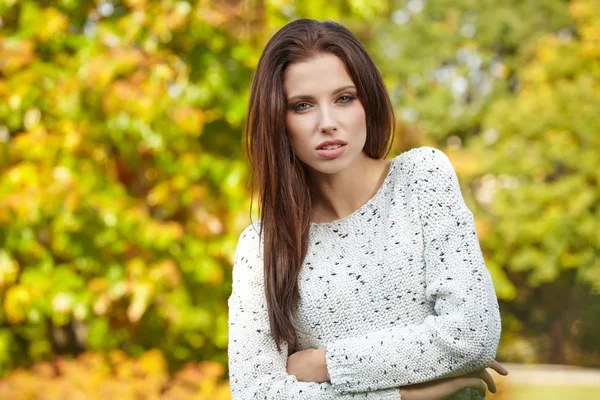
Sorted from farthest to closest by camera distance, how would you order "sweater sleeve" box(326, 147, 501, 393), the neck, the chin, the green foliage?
the green foliage
the neck
the chin
"sweater sleeve" box(326, 147, 501, 393)

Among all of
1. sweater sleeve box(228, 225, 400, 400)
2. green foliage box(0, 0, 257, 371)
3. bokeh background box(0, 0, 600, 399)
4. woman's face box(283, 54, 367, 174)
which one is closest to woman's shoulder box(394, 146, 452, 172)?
woman's face box(283, 54, 367, 174)

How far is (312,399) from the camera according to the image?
69.1 inches

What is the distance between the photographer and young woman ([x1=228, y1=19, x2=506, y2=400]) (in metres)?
1.69

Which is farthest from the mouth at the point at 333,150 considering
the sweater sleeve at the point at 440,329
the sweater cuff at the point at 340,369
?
the sweater cuff at the point at 340,369

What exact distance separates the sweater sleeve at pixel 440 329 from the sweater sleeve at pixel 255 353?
69mm

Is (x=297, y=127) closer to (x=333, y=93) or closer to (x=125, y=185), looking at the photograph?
(x=333, y=93)

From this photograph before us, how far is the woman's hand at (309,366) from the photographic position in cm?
178

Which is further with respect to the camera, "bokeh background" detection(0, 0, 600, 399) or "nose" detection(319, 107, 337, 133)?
"bokeh background" detection(0, 0, 600, 399)

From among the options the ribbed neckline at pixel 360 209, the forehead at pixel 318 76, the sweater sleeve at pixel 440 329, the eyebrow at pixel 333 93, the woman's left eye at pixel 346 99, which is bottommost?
the sweater sleeve at pixel 440 329

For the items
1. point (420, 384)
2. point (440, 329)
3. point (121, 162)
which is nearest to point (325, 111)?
point (440, 329)

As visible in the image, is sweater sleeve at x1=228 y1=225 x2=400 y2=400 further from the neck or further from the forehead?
the forehead

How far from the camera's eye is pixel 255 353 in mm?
1832

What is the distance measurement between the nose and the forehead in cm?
5

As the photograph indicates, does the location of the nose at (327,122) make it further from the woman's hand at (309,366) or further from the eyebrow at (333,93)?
the woman's hand at (309,366)
